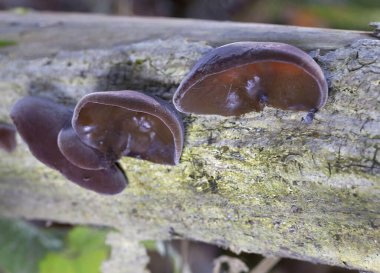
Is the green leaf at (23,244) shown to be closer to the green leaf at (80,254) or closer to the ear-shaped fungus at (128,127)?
the green leaf at (80,254)

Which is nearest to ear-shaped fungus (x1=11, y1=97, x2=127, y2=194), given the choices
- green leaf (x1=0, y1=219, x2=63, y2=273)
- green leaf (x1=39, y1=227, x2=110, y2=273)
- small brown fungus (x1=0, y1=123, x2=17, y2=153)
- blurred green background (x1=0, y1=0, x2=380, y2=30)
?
Answer: small brown fungus (x1=0, y1=123, x2=17, y2=153)

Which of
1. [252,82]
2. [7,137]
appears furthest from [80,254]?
[252,82]

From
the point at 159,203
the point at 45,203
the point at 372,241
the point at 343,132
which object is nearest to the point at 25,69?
the point at 45,203

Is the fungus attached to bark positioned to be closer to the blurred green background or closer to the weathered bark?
the weathered bark

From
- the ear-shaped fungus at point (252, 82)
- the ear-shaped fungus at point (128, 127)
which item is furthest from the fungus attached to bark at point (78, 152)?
the ear-shaped fungus at point (252, 82)

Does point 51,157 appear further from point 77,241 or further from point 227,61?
point 77,241

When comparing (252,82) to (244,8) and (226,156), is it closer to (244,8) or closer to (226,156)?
(226,156)
